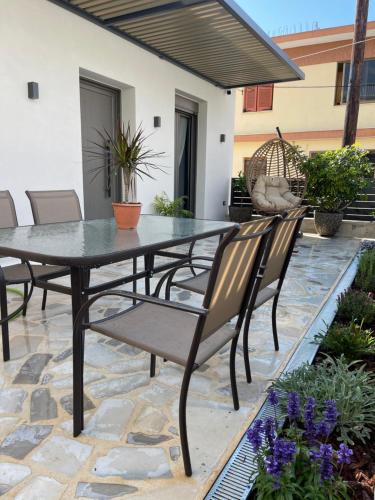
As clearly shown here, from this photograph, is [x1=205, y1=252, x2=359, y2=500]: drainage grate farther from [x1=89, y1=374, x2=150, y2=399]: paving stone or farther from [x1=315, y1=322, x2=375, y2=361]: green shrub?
[x1=89, y1=374, x2=150, y2=399]: paving stone

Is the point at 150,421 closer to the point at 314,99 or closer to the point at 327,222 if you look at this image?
the point at 327,222

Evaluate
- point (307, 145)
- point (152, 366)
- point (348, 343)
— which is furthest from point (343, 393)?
point (307, 145)

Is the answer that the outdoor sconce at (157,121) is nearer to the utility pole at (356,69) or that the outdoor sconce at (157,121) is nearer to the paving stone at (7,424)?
the utility pole at (356,69)

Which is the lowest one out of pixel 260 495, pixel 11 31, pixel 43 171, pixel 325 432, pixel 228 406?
pixel 228 406

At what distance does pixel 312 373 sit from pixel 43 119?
11.7ft

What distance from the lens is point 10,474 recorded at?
4.15 ft

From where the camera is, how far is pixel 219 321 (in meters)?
1.39

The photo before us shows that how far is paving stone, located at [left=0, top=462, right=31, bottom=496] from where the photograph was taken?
122cm

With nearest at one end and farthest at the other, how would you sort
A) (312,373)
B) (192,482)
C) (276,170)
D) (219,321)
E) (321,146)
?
(192,482)
(219,321)
(312,373)
(276,170)
(321,146)

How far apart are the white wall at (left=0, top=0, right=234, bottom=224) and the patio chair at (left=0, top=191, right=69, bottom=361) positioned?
129 centimetres

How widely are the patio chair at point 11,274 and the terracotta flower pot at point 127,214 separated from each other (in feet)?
1.50

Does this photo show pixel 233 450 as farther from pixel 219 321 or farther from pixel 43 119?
pixel 43 119

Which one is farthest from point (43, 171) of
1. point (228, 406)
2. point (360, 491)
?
point (360, 491)

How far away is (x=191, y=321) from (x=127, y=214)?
91cm
